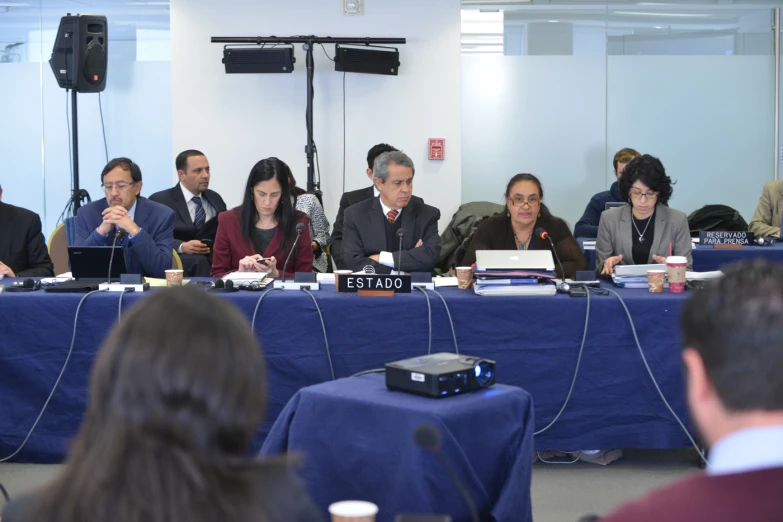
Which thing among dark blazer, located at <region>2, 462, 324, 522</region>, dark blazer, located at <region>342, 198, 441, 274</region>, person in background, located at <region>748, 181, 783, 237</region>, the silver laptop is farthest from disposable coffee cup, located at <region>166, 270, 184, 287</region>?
person in background, located at <region>748, 181, 783, 237</region>

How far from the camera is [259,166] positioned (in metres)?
4.06

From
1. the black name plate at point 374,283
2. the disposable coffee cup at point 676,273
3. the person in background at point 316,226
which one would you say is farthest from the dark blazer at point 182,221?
the disposable coffee cup at point 676,273

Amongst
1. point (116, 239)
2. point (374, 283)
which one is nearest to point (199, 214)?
point (116, 239)

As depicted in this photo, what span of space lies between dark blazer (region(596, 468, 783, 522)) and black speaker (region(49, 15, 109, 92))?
209 inches

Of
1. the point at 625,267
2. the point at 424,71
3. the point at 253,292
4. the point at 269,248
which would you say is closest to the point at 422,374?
the point at 253,292

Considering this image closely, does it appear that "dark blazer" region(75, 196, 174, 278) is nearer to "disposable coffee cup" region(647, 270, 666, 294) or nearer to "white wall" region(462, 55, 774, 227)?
"disposable coffee cup" region(647, 270, 666, 294)

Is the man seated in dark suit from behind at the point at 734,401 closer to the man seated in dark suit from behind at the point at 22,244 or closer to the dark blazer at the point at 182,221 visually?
the man seated in dark suit from behind at the point at 22,244

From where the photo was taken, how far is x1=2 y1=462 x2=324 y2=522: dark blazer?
0.91 m

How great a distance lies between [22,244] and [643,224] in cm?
290

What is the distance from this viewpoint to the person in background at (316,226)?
16.3 ft

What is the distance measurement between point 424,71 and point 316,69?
710 millimetres

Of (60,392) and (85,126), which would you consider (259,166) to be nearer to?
(60,392)

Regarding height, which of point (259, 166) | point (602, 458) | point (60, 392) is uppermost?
point (259, 166)

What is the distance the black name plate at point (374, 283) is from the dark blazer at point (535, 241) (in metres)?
0.67
